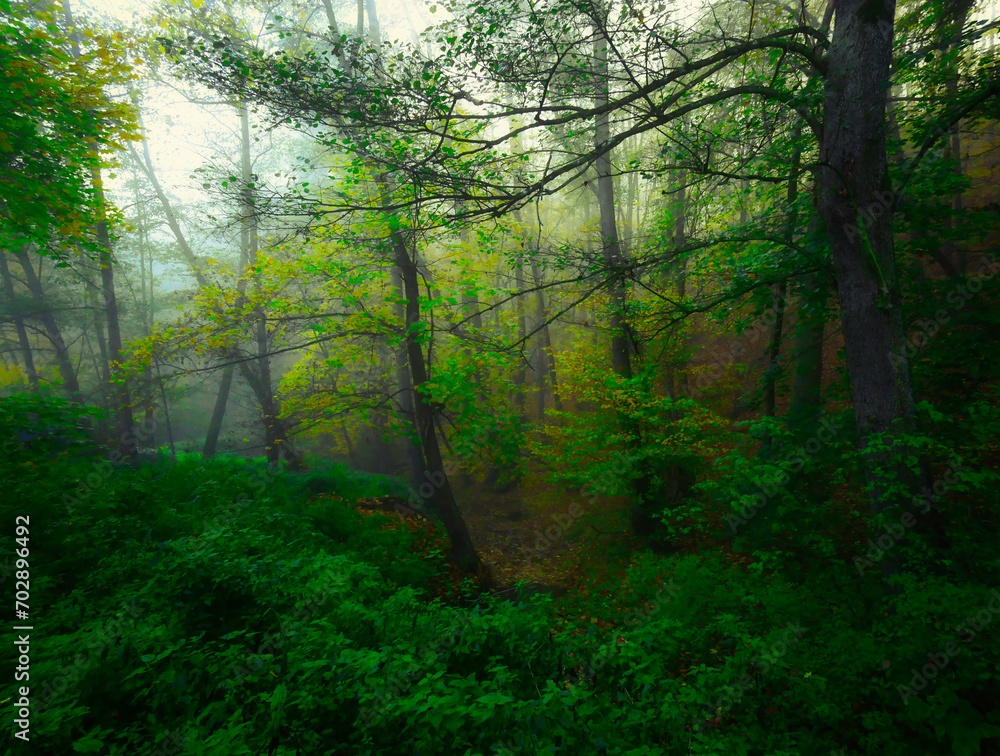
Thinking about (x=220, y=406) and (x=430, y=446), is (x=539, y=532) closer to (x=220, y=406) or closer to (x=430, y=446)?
(x=430, y=446)

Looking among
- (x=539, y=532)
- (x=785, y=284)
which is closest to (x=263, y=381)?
(x=539, y=532)

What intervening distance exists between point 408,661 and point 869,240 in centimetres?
576

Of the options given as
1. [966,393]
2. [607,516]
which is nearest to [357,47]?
[966,393]

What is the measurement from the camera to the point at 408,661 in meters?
2.84

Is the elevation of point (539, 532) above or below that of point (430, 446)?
below

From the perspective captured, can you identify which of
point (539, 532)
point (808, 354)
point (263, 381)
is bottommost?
point (539, 532)

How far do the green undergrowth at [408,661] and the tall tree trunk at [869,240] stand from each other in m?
1.08

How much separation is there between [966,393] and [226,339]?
1320cm

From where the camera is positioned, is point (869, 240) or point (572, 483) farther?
point (572, 483)

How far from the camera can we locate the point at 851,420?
17.1ft

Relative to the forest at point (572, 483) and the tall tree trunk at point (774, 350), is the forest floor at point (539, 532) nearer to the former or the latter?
the forest at point (572, 483)

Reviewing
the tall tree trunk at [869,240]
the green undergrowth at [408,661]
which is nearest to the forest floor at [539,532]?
the green undergrowth at [408,661]

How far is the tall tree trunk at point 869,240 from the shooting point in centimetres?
426

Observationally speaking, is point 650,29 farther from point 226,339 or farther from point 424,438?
point 226,339
